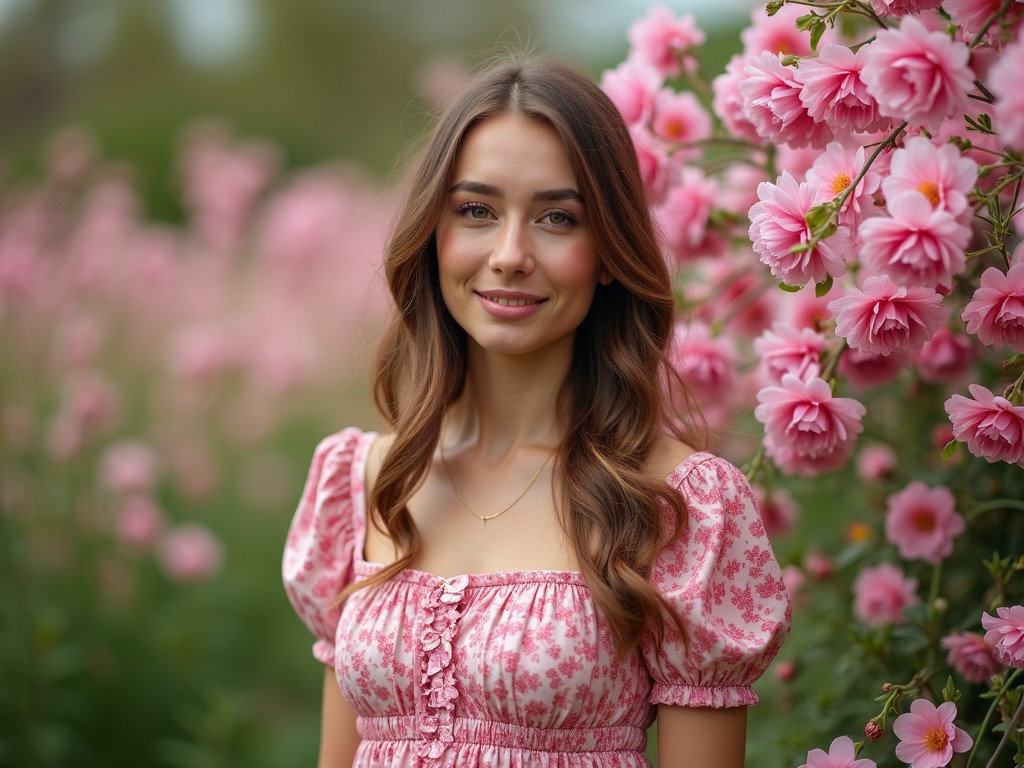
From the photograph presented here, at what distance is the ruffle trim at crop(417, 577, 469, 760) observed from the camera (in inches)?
60.8

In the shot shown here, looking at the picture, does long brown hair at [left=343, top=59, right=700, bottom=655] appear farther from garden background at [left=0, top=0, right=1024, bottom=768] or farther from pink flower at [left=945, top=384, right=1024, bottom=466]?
pink flower at [left=945, top=384, right=1024, bottom=466]

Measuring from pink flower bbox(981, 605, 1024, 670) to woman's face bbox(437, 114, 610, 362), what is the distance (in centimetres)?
70

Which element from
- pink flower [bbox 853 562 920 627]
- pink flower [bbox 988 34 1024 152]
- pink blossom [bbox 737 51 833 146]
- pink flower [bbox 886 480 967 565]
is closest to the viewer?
pink flower [bbox 988 34 1024 152]

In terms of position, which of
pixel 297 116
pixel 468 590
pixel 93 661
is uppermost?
pixel 297 116

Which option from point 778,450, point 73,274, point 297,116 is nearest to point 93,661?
point 73,274

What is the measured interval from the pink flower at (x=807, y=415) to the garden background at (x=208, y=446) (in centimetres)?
24

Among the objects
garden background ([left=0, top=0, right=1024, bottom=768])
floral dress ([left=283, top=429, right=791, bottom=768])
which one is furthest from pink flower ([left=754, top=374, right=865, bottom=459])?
garden background ([left=0, top=0, right=1024, bottom=768])

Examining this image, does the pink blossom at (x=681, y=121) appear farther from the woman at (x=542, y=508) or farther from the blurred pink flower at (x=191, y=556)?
the blurred pink flower at (x=191, y=556)

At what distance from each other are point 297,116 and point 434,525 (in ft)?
15.4

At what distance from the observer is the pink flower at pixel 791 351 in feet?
5.28

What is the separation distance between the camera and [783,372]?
1643mm

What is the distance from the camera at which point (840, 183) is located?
134cm

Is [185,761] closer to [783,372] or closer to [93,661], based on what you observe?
[93,661]

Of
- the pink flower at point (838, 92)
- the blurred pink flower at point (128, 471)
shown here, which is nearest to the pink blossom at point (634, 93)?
the pink flower at point (838, 92)
